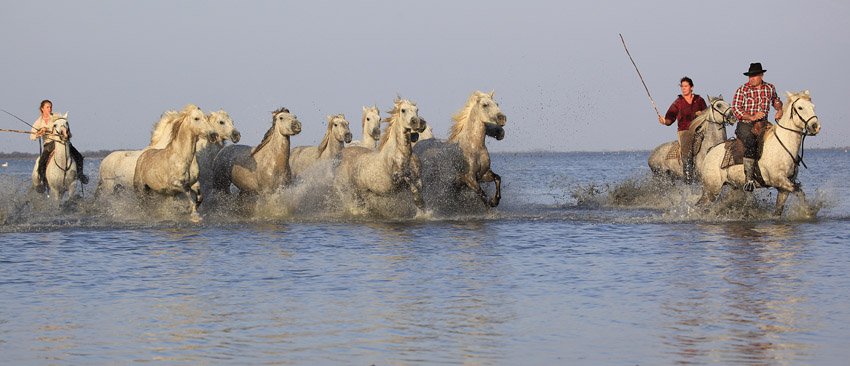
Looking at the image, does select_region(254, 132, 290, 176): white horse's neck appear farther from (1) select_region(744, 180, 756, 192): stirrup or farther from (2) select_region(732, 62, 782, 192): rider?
(1) select_region(744, 180, 756, 192): stirrup

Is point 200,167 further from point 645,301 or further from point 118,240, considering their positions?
point 645,301

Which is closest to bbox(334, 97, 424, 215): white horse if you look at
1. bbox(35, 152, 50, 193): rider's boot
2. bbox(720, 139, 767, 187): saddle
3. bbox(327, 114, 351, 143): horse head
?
bbox(327, 114, 351, 143): horse head

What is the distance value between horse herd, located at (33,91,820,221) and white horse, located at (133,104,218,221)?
15 mm

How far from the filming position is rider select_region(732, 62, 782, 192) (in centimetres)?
1359

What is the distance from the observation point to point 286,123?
50.8 ft

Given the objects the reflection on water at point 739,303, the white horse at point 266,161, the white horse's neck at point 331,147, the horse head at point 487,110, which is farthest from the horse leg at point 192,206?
the reflection on water at point 739,303

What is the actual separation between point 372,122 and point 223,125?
377 cm

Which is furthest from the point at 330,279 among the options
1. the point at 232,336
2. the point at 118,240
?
the point at 118,240

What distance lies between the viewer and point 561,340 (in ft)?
21.4

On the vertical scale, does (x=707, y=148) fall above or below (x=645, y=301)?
above

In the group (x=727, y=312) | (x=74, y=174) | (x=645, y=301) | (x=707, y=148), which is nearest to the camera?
(x=727, y=312)

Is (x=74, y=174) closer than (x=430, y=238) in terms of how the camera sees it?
No

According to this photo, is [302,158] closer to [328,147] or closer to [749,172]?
[328,147]

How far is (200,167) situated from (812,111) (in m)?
9.27
